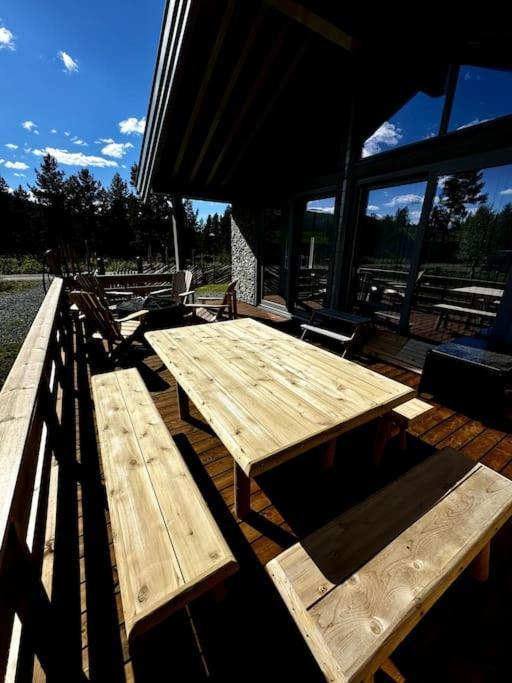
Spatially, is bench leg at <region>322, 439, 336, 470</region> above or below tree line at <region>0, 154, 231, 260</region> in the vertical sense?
below

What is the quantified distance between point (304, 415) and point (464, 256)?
3.27 metres

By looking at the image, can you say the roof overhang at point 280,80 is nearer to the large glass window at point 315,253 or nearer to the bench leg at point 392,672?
the large glass window at point 315,253

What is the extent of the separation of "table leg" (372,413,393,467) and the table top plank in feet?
1.30

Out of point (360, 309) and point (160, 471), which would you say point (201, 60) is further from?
point (160, 471)

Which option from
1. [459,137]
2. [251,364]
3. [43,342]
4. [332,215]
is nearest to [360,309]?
[332,215]

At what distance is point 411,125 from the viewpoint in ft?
11.5

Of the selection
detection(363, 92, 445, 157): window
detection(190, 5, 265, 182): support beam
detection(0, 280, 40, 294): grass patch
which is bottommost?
detection(0, 280, 40, 294): grass patch

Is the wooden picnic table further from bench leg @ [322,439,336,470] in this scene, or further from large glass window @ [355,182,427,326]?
large glass window @ [355,182,427,326]

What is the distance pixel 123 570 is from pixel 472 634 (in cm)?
143

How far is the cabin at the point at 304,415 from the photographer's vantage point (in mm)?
930

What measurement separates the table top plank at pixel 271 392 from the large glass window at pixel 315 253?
10.2 feet

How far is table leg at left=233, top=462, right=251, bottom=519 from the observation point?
1496 millimetres

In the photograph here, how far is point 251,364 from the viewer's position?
1.87 m

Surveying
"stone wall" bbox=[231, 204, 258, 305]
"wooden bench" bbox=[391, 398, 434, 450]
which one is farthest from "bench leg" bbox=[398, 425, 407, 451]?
"stone wall" bbox=[231, 204, 258, 305]
